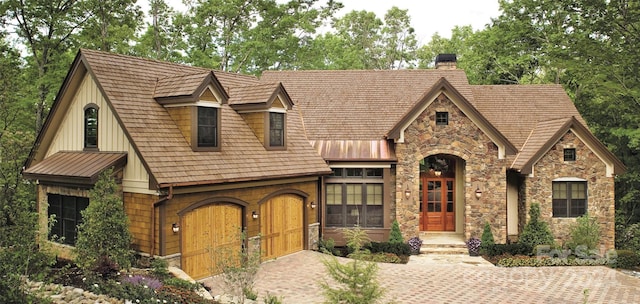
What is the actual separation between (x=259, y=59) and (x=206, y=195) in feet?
63.5

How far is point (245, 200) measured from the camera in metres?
13.4

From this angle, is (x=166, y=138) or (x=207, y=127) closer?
(x=166, y=138)

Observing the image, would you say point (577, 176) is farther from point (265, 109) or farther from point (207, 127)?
point (207, 127)

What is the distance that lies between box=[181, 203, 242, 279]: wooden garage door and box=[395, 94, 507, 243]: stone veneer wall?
6808mm

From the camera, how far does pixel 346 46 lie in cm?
4191

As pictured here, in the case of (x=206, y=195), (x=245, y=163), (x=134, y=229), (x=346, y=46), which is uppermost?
(x=346, y=46)

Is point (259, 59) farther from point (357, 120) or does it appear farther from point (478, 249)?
point (478, 249)

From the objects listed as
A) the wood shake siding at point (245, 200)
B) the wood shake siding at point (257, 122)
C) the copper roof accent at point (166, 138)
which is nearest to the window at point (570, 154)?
the wood shake siding at point (245, 200)

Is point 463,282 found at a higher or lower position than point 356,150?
lower

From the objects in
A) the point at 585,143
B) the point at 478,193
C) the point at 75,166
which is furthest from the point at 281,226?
the point at 585,143

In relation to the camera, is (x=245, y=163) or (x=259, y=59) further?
(x=259, y=59)

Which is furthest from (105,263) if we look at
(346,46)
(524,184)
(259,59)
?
(346,46)

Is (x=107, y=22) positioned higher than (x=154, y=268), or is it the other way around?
(x=107, y=22)

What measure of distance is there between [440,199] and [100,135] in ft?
42.4
